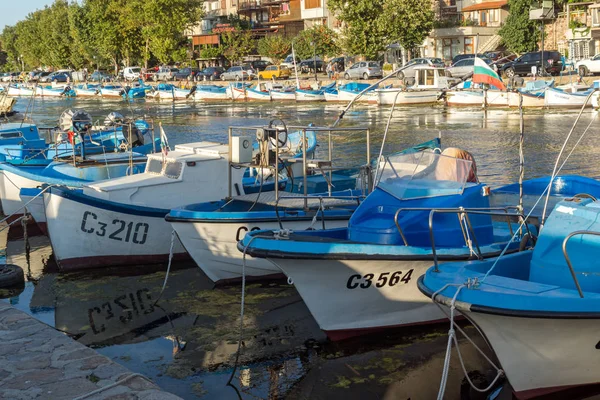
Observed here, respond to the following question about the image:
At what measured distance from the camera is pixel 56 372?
25.8 feet

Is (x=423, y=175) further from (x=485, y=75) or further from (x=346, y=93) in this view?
(x=346, y=93)

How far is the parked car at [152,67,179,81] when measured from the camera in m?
75.5

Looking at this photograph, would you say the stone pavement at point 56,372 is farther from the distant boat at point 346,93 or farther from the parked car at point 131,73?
the parked car at point 131,73

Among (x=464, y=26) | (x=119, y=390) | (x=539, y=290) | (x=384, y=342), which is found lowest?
(x=384, y=342)

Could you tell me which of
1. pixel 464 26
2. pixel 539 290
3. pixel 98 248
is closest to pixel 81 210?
pixel 98 248

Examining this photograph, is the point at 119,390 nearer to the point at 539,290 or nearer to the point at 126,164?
the point at 539,290

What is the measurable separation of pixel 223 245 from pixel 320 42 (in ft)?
190

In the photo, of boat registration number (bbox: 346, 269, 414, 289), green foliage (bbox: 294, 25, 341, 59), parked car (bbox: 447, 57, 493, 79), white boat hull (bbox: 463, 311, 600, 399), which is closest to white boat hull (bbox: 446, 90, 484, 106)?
parked car (bbox: 447, 57, 493, 79)

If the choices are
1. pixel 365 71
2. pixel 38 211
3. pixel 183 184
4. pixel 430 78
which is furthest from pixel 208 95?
pixel 183 184

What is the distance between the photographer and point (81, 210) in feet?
44.1

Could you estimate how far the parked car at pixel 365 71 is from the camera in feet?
190

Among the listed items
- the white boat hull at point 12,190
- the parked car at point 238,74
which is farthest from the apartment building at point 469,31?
the white boat hull at point 12,190

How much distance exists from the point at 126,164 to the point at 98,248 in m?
4.06

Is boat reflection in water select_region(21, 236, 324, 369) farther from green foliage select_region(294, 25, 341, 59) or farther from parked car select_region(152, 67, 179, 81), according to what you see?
parked car select_region(152, 67, 179, 81)
